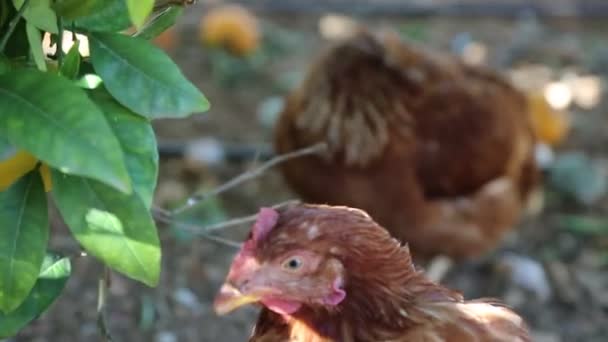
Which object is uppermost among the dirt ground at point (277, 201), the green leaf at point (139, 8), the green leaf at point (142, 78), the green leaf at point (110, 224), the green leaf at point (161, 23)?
the green leaf at point (139, 8)

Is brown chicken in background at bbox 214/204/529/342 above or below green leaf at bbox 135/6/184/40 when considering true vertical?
below

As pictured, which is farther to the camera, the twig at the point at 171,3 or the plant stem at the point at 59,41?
the twig at the point at 171,3

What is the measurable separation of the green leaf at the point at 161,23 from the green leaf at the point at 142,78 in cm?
8

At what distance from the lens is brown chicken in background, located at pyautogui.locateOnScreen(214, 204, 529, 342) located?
4.37ft

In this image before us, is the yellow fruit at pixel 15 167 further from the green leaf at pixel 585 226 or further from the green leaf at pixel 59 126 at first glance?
the green leaf at pixel 585 226

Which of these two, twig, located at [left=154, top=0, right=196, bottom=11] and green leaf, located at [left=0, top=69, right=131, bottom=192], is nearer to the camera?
green leaf, located at [left=0, top=69, right=131, bottom=192]

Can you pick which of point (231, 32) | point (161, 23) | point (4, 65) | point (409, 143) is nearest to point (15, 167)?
point (4, 65)

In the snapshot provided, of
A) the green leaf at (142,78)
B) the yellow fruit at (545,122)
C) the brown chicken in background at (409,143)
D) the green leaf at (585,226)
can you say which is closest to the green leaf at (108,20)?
the green leaf at (142,78)

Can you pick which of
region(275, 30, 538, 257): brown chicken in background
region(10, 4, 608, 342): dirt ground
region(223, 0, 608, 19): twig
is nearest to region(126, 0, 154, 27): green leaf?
region(10, 4, 608, 342): dirt ground

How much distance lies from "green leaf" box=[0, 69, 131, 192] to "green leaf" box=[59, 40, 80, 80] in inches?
1.6

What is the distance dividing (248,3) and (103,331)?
2.96 m

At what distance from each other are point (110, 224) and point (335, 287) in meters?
0.38

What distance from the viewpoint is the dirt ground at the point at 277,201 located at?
105 inches

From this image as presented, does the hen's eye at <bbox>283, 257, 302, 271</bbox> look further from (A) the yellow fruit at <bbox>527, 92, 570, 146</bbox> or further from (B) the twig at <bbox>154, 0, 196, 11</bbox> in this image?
(A) the yellow fruit at <bbox>527, 92, 570, 146</bbox>
